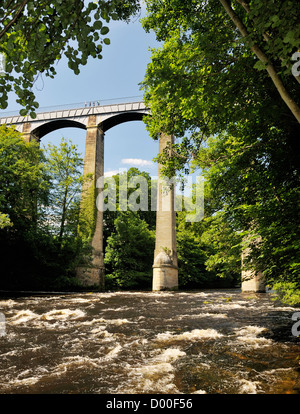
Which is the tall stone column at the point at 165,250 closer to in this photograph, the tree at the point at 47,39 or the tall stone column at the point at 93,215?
the tall stone column at the point at 93,215

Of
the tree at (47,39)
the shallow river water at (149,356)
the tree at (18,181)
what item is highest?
the tree at (18,181)

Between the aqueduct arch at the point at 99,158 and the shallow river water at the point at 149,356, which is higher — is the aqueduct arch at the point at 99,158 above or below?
above

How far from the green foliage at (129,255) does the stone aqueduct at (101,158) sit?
9.81ft

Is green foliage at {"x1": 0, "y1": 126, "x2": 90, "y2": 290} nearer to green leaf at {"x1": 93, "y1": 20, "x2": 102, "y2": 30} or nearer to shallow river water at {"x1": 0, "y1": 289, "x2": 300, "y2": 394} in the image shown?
shallow river water at {"x1": 0, "y1": 289, "x2": 300, "y2": 394}

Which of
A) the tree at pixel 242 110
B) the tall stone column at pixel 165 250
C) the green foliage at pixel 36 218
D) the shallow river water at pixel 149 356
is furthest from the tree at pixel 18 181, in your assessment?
the tree at pixel 242 110

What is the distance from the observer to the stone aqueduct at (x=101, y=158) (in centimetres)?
2094

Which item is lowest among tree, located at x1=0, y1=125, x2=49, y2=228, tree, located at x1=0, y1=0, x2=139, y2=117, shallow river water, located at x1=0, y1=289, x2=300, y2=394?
shallow river water, located at x1=0, y1=289, x2=300, y2=394

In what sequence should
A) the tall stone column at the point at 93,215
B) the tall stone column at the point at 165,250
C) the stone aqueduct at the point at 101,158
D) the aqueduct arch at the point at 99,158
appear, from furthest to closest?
the tall stone column at the point at 93,215 → the aqueduct arch at the point at 99,158 → the stone aqueduct at the point at 101,158 → the tall stone column at the point at 165,250

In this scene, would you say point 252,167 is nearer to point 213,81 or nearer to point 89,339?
point 213,81

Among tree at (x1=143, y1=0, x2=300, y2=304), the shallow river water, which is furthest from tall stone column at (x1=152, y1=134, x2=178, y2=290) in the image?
tree at (x1=143, y1=0, x2=300, y2=304)

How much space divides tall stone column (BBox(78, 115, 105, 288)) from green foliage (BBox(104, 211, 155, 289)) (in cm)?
300

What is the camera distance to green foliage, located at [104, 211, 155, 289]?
2628 centimetres

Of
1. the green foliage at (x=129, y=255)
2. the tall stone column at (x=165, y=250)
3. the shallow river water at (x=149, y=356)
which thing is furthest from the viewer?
the green foliage at (x=129, y=255)
